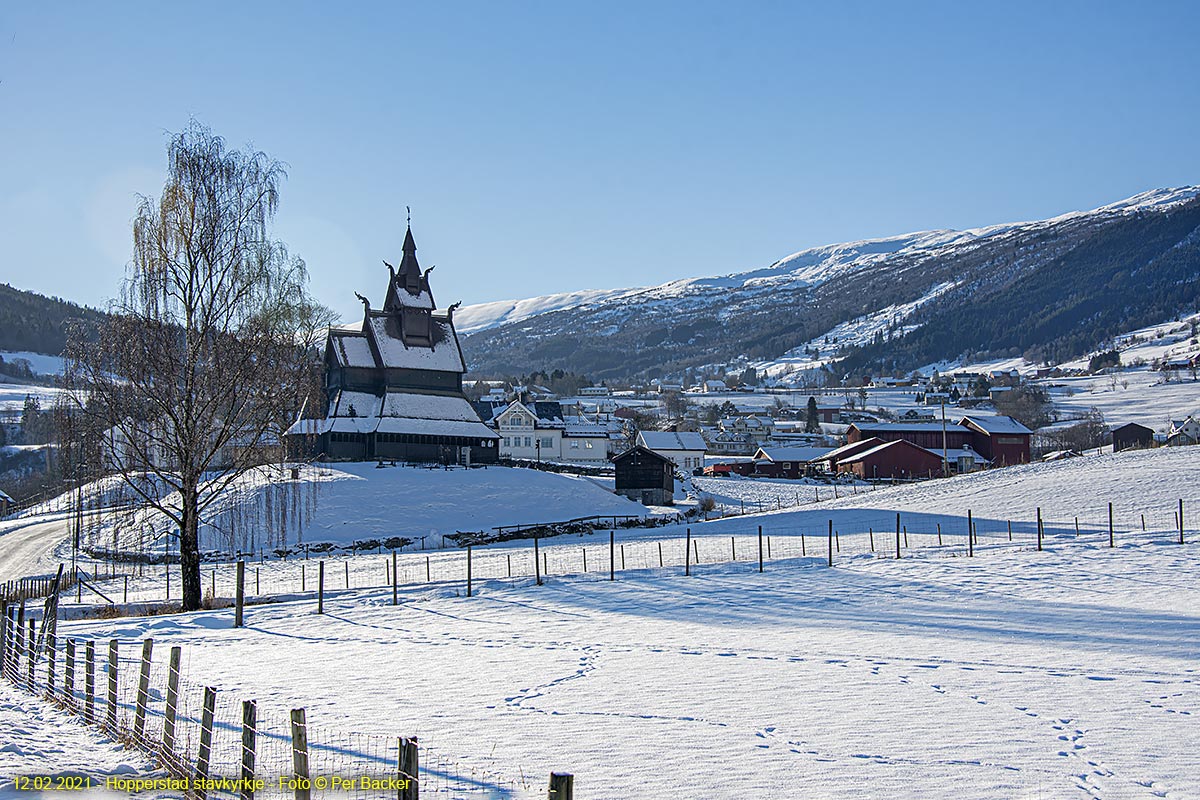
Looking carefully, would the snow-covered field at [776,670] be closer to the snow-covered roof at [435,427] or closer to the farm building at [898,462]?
the snow-covered roof at [435,427]

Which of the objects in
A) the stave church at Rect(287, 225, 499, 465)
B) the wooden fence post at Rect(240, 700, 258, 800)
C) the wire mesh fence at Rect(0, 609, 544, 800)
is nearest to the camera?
the wooden fence post at Rect(240, 700, 258, 800)

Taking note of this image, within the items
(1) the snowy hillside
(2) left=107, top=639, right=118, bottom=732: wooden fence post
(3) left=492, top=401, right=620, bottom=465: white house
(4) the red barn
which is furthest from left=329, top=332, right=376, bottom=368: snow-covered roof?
(4) the red barn

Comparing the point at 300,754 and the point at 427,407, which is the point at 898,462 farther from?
the point at 300,754

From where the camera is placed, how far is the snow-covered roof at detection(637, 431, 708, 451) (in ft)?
363

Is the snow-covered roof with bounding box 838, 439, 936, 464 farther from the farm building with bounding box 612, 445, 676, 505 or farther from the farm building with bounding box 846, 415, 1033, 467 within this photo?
the farm building with bounding box 612, 445, 676, 505

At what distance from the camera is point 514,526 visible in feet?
177

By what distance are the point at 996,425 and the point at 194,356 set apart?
3935 inches

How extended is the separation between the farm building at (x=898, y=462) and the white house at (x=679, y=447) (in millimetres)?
21609

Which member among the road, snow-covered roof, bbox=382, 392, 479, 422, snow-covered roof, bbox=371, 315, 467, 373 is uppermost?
snow-covered roof, bbox=371, 315, 467, 373

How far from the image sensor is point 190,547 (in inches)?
1122

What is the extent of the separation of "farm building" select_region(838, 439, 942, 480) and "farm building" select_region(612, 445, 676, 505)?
3111 cm

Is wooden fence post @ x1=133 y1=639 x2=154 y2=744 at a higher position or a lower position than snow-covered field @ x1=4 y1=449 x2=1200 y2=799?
higher

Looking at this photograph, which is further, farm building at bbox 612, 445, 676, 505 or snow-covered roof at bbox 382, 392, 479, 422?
farm building at bbox 612, 445, 676, 505

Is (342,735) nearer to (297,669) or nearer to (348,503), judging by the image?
(297,669)
